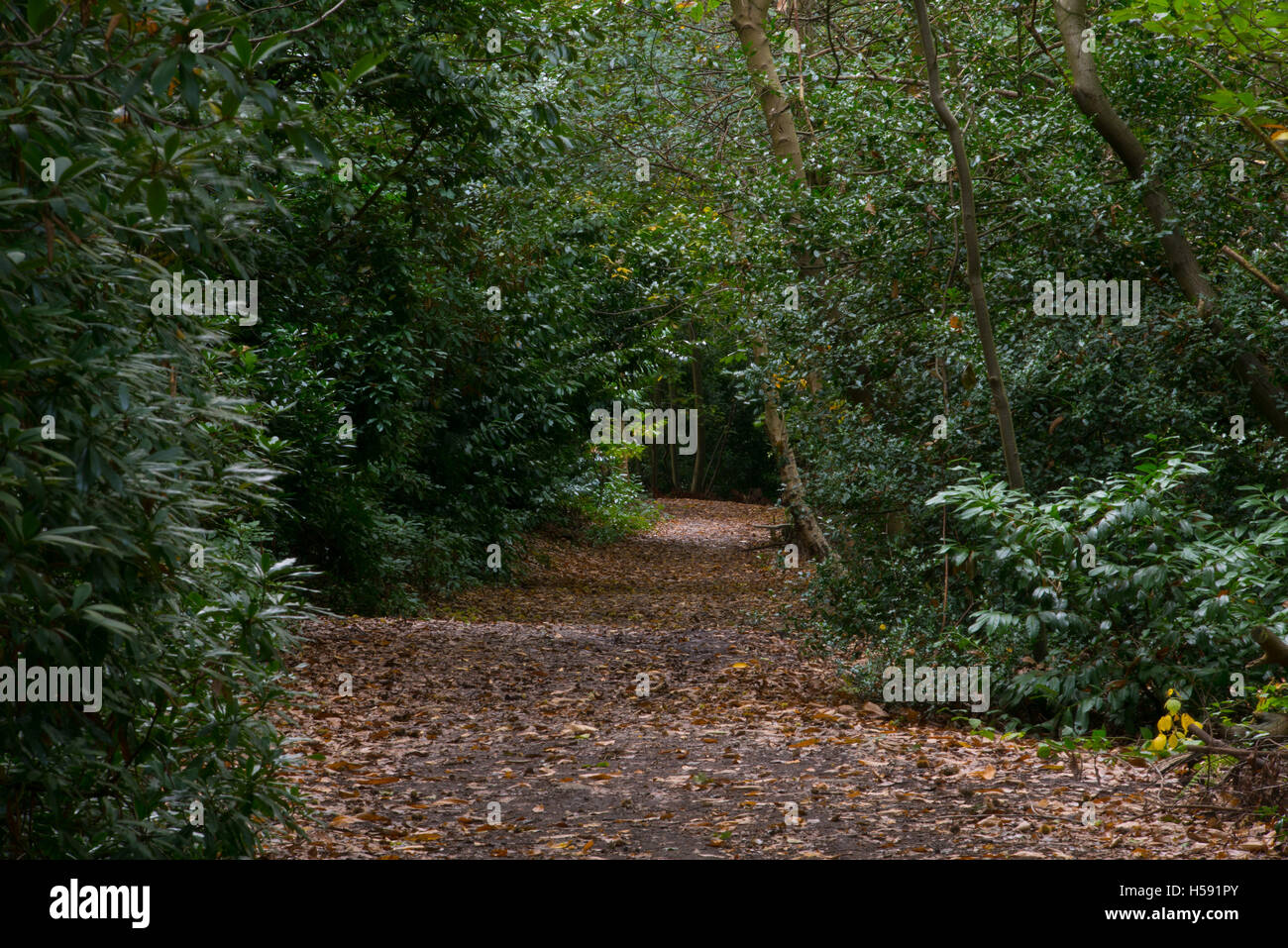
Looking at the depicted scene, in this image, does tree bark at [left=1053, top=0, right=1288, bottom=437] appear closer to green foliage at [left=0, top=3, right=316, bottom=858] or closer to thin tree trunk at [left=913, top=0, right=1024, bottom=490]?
thin tree trunk at [left=913, top=0, right=1024, bottom=490]

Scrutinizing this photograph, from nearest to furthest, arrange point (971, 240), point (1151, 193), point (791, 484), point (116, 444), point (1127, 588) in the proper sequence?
1. point (116, 444)
2. point (1127, 588)
3. point (971, 240)
4. point (1151, 193)
5. point (791, 484)

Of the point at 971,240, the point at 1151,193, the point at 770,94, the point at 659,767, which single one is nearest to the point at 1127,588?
the point at 971,240

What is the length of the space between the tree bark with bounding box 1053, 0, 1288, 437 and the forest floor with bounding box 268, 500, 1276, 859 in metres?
3.38

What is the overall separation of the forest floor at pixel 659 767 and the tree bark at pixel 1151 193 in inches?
133

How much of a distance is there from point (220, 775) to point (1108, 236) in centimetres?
759

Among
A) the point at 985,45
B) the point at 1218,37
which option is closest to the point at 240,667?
the point at 1218,37

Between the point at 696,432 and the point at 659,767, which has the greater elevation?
the point at 696,432

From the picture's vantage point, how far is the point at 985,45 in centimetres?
993

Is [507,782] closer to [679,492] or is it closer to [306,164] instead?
[306,164]

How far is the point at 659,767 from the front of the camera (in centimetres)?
575

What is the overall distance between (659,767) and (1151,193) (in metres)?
5.78

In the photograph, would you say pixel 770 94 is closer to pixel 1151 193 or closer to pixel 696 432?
pixel 1151 193

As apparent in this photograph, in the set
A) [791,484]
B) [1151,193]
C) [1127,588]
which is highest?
[1151,193]

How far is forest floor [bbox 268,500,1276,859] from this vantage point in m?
4.32
